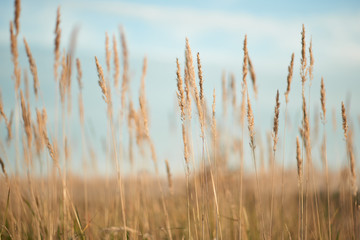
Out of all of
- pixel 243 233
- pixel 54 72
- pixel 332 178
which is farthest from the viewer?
pixel 332 178

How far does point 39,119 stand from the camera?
2.14 metres

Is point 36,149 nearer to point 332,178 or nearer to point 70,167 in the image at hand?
point 70,167

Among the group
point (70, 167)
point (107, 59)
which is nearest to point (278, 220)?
point (70, 167)

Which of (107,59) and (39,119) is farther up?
(107,59)

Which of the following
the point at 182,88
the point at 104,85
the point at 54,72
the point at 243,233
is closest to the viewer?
the point at 182,88

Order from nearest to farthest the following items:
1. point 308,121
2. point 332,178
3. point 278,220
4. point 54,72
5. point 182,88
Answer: point 182,88, point 308,121, point 54,72, point 278,220, point 332,178

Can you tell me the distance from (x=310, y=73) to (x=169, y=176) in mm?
1238

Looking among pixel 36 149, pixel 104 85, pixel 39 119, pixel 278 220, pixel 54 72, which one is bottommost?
pixel 278 220

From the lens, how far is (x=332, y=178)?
5.34 m

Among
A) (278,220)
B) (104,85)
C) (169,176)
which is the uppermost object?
(104,85)

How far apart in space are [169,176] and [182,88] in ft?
3.60

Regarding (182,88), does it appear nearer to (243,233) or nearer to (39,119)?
(39,119)

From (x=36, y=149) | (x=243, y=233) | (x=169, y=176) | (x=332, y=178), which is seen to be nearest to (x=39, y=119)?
(x=36, y=149)

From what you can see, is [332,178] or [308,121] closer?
[308,121]
